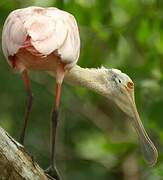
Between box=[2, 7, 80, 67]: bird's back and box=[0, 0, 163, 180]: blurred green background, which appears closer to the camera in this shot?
box=[2, 7, 80, 67]: bird's back

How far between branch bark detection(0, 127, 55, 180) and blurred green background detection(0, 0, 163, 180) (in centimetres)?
186

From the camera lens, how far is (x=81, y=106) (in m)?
11.0

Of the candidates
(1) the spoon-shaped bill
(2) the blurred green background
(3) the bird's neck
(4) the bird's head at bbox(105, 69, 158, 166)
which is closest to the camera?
(1) the spoon-shaped bill

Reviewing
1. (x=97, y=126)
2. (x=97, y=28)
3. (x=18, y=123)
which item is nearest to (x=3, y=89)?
(x=18, y=123)

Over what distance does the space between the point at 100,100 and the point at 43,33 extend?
4652 millimetres

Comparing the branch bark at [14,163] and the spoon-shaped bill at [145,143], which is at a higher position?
the branch bark at [14,163]

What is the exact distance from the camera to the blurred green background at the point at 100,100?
8.42 meters

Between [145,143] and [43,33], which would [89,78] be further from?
[43,33]

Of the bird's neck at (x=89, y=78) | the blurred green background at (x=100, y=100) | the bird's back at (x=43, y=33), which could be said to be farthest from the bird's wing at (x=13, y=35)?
the blurred green background at (x=100, y=100)

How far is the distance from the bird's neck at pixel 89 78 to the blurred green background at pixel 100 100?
1.26ft

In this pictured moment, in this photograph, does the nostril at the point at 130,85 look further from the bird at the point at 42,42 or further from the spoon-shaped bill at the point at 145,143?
the bird at the point at 42,42

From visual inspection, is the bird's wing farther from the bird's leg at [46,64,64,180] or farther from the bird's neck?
the bird's neck

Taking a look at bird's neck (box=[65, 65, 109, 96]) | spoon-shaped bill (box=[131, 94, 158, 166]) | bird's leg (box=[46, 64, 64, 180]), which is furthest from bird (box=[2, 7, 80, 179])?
spoon-shaped bill (box=[131, 94, 158, 166])

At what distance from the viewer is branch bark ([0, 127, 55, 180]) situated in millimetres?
5816
